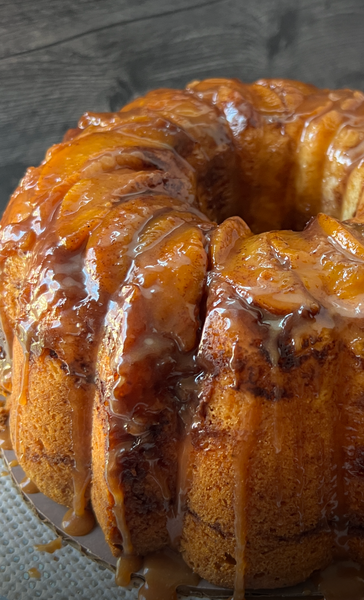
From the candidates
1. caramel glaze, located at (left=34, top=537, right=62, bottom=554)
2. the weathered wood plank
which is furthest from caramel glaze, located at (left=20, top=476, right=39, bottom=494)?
the weathered wood plank

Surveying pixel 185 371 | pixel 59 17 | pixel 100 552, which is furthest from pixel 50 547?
pixel 59 17

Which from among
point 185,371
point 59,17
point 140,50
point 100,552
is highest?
point 59,17

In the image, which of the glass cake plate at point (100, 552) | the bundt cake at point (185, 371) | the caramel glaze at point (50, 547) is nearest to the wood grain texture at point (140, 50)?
the bundt cake at point (185, 371)

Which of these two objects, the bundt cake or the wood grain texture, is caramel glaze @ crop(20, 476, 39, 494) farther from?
the wood grain texture

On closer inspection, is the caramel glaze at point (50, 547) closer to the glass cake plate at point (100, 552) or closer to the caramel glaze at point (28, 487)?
the glass cake plate at point (100, 552)

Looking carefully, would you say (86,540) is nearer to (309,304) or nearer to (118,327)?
(118,327)

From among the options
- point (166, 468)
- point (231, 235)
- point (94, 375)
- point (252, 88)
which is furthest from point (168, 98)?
point (166, 468)

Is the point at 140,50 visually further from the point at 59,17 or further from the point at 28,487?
the point at 28,487
